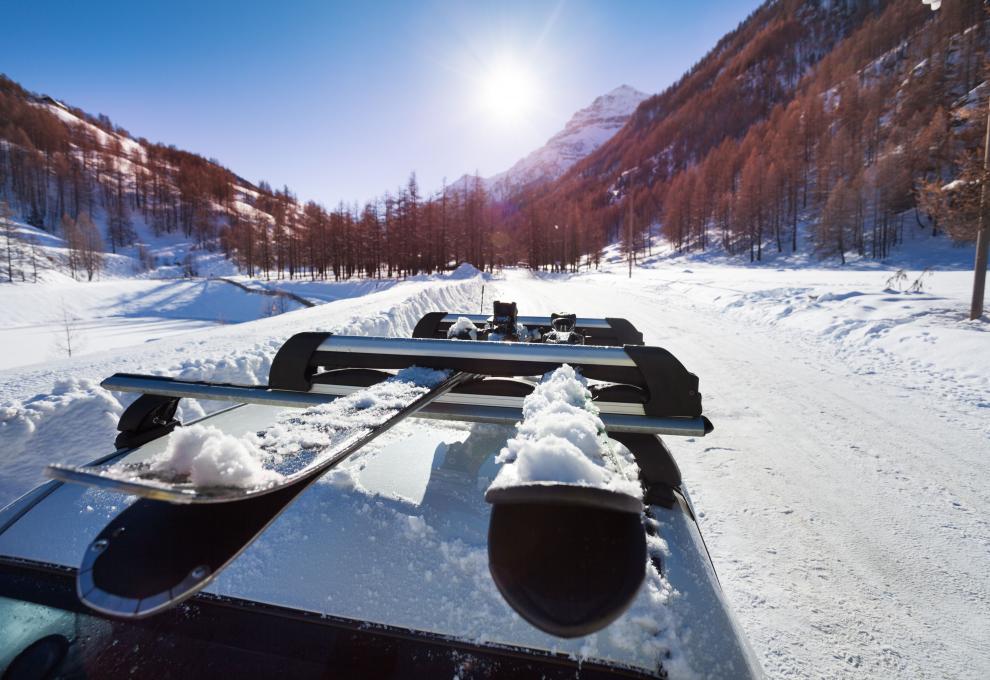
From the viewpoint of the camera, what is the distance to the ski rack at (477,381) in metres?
1.63

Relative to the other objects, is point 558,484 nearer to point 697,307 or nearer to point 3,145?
point 697,307

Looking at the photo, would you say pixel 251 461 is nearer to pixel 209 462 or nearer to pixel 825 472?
pixel 209 462

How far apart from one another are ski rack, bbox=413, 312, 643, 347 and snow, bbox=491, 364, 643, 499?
8.95 feet

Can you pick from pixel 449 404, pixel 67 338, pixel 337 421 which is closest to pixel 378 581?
pixel 337 421

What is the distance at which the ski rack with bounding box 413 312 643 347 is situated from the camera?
381 cm

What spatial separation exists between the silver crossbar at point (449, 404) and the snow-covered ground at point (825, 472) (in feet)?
4.22

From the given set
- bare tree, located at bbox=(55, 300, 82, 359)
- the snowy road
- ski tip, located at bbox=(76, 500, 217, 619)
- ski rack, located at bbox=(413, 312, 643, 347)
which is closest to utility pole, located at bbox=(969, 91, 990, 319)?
the snowy road

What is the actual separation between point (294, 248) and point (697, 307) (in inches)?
2535

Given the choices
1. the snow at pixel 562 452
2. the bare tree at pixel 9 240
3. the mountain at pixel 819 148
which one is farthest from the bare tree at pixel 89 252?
the snow at pixel 562 452

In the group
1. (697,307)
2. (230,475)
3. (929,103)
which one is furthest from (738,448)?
(929,103)

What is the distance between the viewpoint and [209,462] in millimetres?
753

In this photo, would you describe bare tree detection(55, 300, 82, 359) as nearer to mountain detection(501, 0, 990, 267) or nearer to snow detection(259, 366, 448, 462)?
snow detection(259, 366, 448, 462)

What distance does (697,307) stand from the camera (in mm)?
15539

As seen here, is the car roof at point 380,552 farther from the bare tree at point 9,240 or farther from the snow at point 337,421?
the bare tree at point 9,240
